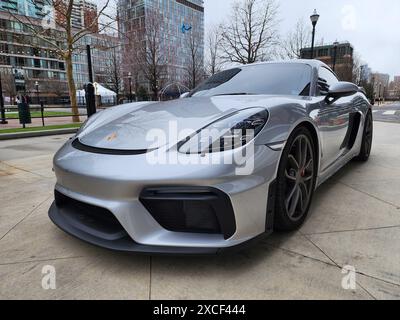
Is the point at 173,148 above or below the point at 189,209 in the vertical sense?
above

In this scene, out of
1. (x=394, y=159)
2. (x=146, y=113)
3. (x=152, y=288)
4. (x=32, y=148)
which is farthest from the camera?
(x=32, y=148)

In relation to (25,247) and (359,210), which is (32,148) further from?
(359,210)

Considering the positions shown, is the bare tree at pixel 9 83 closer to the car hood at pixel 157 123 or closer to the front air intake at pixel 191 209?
the car hood at pixel 157 123

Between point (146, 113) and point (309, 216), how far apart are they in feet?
5.16

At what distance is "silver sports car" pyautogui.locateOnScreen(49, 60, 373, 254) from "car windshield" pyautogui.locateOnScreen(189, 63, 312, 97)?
31cm

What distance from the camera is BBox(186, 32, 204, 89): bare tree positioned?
85.9ft

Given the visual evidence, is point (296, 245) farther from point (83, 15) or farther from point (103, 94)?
point (103, 94)

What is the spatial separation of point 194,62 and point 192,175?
26021 millimetres

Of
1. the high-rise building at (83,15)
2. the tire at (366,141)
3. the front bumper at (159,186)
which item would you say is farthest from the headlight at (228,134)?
the high-rise building at (83,15)

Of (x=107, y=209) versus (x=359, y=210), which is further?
(x=359, y=210)

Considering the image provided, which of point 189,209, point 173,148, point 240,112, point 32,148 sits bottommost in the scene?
point 32,148

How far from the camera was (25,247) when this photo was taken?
210 centimetres
